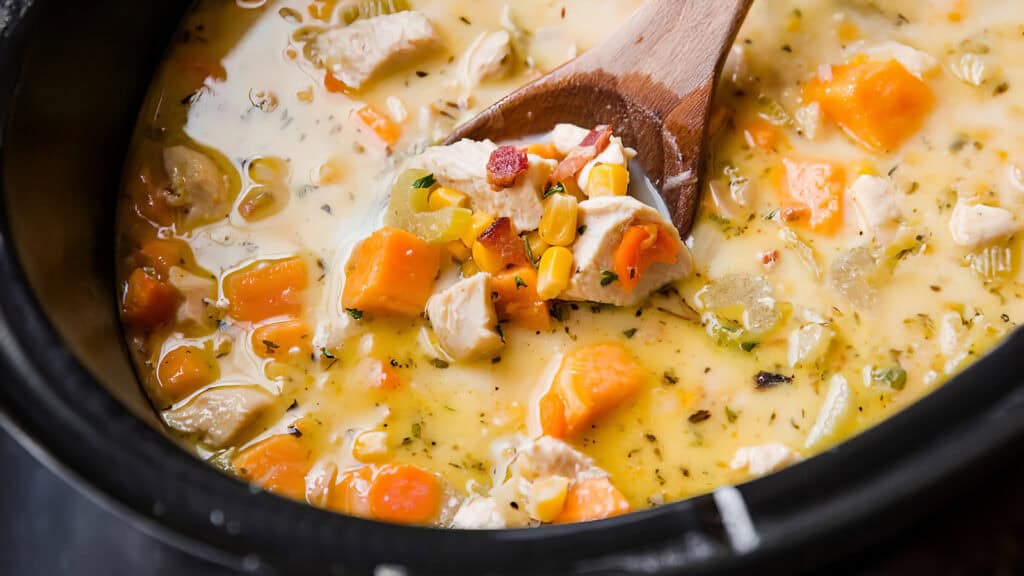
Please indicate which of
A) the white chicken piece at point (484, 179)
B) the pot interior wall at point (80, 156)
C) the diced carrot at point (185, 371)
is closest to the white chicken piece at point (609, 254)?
the white chicken piece at point (484, 179)

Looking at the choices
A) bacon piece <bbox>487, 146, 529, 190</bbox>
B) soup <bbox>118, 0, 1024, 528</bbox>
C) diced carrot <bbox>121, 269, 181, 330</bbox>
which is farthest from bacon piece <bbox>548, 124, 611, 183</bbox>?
diced carrot <bbox>121, 269, 181, 330</bbox>

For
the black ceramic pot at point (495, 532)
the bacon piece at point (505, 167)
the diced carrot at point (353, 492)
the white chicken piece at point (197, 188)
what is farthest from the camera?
the white chicken piece at point (197, 188)

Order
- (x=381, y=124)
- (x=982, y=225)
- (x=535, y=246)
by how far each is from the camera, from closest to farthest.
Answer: (x=982, y=225) < (x=535, y=246) < (x=381, y=124)

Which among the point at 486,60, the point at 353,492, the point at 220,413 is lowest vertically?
the point at 353,492

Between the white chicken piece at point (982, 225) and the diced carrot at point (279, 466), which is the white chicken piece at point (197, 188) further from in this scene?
the white chicken piece at point (982, 225)

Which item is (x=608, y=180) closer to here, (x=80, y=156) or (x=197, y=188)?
(x=197, y=188)

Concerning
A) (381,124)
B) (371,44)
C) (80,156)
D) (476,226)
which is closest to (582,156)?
(476,226)
